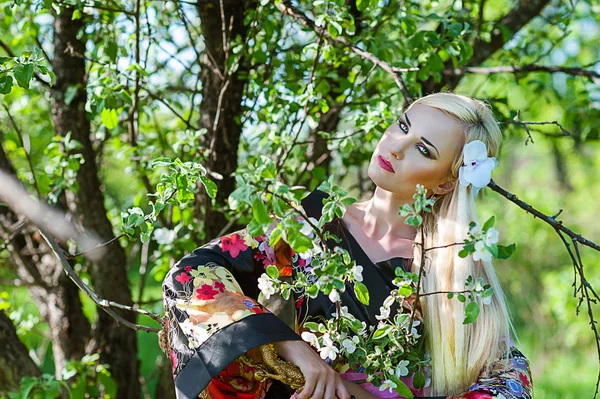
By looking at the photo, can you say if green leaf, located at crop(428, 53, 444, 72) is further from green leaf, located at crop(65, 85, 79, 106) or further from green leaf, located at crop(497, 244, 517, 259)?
green leaf, located at crop(65, 85, 79, 106)

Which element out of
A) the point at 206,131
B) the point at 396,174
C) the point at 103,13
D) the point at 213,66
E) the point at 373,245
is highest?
the point at 103,13

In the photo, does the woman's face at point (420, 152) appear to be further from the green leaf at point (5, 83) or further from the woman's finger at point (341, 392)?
the green leaf at point (5, 83)

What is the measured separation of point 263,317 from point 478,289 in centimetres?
41

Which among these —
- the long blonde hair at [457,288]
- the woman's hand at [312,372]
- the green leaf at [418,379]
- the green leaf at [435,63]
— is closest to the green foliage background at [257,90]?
the green leaf at [435,63]

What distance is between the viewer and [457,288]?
59.9 inches

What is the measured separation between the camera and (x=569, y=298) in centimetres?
557

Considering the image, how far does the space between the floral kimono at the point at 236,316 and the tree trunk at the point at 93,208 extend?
1001 mm

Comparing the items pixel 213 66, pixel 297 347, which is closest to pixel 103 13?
pixel 213 66

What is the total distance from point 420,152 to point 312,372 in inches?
21.9

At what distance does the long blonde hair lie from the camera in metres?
1.49

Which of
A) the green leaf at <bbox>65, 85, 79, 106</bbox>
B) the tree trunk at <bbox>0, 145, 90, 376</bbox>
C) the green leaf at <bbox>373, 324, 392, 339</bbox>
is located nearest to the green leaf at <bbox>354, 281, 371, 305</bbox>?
the green leaf at <bbox>373, 324, 392, 339</bbox>

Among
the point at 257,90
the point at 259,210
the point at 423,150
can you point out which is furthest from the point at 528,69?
the point at 259,210

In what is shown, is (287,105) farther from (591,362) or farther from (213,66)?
(591,362)

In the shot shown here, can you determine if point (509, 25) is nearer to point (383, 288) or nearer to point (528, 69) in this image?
point (528, 69)
